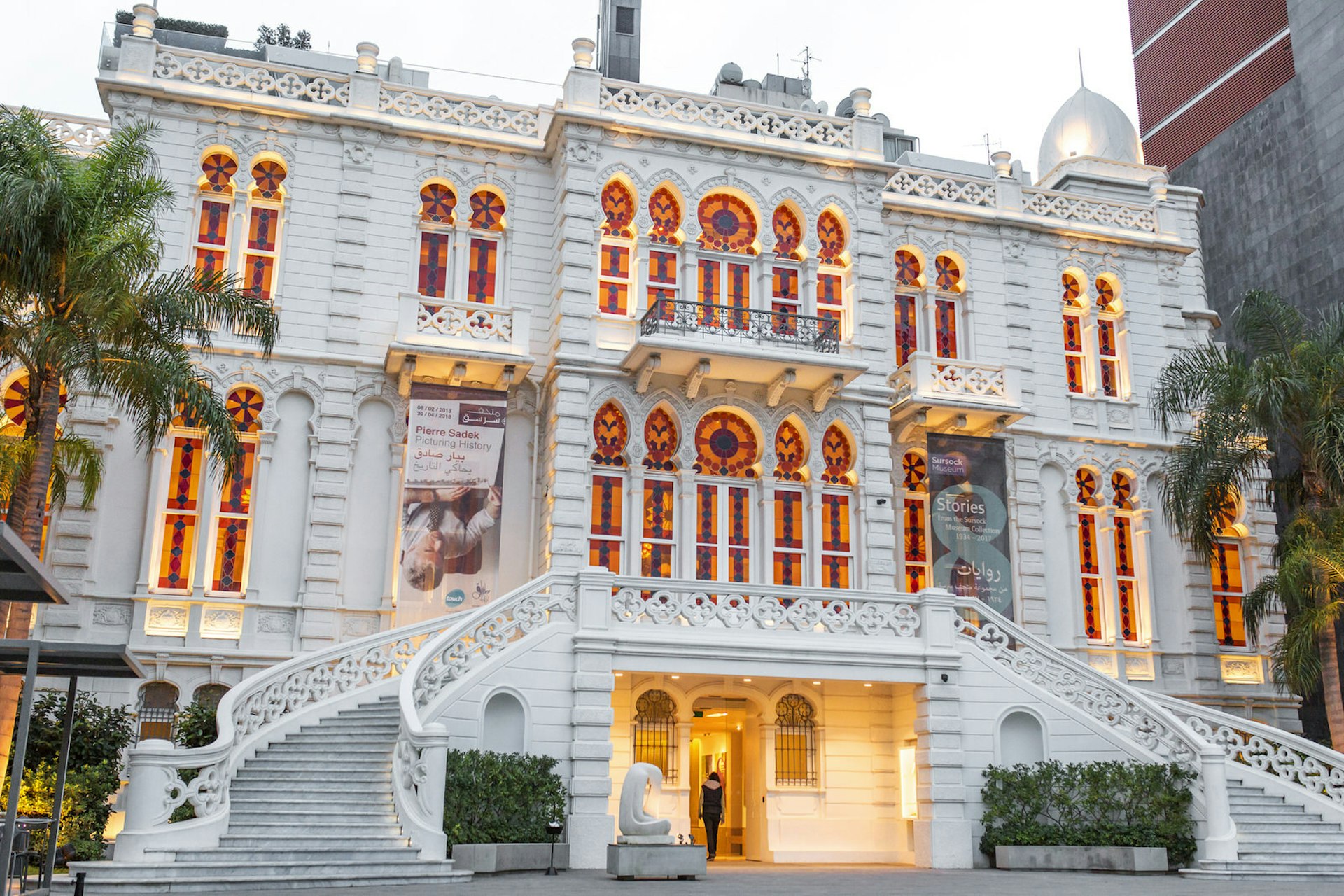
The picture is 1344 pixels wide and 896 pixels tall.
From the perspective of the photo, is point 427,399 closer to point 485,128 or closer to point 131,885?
point 485,128

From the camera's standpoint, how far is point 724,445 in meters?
24.6

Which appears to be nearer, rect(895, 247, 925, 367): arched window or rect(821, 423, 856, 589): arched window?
rect(821, 423, 856, 589): arched window

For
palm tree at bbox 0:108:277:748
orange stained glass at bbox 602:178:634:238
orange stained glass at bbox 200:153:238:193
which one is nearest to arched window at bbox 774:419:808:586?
orange stained glass at bbox 602:178:634:238

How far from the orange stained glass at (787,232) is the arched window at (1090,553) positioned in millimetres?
7962

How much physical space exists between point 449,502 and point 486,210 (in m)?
6.32

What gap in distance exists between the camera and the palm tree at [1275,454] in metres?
21.5

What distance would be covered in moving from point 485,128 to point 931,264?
10.1 metres

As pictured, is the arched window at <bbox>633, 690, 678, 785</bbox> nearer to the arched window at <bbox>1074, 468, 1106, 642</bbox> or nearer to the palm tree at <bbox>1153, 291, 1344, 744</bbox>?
the arched window at <bbox>1074, 468, 1106, 642</bbox>

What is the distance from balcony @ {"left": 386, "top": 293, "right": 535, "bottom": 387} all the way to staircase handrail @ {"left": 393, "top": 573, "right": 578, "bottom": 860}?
5167 mm

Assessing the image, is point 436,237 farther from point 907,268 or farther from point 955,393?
point 955,393

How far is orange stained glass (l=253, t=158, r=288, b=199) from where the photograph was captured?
2431 cm

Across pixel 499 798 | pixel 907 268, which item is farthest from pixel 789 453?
pixel 499 798

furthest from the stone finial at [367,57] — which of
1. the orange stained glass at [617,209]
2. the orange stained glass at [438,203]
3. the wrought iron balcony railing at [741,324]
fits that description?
the wrought iron balcony railing at [741,324]

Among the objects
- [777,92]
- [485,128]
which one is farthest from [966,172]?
[485,128]
